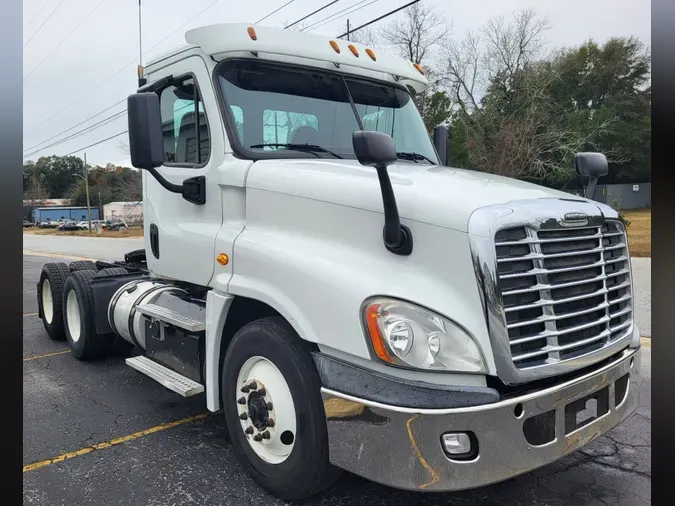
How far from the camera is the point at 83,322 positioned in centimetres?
587

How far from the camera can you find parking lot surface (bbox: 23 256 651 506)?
10.6ft

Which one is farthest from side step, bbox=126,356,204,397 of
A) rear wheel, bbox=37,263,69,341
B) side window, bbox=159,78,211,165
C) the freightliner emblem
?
rear wheel, bbox=37,263,69,341

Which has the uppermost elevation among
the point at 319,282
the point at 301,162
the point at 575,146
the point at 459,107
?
the point at 459,107

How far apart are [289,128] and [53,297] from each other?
15.0ft

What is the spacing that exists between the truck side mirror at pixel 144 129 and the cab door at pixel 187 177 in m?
0.39

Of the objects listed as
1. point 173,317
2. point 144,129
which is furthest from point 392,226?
point 173,317

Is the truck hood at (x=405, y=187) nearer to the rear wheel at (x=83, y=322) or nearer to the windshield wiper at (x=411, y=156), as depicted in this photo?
the windshield wiper at (x=411, y=156)

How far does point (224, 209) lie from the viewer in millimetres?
3732

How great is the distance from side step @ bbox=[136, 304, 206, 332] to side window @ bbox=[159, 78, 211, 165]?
1.13 m

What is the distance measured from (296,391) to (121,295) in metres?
3.15

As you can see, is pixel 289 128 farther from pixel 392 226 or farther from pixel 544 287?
pixel 544 287
